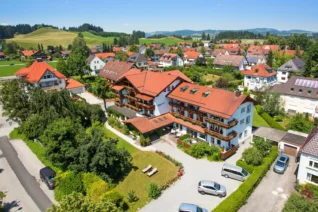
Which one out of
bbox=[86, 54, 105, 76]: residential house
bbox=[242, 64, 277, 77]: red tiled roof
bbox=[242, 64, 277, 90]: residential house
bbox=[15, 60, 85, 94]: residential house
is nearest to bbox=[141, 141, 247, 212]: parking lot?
bbox=[242, 64, 277, 90]: residential house

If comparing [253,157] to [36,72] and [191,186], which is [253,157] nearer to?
[191,186]

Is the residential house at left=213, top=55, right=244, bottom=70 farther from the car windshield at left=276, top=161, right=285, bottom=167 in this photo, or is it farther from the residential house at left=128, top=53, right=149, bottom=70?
the car windshield at left=276, top=161, right=285, bottom=167

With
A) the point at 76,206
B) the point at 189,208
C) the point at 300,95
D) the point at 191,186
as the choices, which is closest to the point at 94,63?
the point at 300,95

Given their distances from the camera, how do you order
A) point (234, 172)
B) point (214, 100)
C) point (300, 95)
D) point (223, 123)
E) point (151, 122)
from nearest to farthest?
point (234, 172), point (223, 123), point (214, 100), point (151, 122), point (300, 95)

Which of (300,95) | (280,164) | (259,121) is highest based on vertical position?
(300,95)

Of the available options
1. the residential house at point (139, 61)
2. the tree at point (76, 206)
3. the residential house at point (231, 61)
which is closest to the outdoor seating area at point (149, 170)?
the tree at point (76, 206)

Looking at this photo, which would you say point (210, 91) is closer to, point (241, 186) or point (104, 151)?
point (241, 186)
